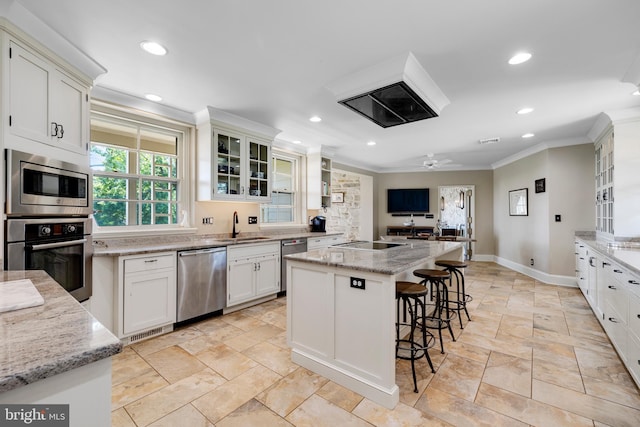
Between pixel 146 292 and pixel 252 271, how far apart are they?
49.3 inches

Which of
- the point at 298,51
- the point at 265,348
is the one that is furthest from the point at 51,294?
the point at 298,51

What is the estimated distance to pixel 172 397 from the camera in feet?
6.51

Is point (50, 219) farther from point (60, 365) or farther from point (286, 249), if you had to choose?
point (286, 249)

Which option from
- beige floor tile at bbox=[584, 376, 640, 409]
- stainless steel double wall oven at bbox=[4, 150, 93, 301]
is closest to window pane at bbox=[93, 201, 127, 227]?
stainless steel double wall oven at bbox=[4, 150, 93, 301]

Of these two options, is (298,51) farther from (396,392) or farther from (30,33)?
(396,392)

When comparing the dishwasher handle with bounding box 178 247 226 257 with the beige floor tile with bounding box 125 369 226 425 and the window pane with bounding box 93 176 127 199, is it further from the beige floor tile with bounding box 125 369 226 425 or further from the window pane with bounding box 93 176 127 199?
the beige floor tile with bounding box 125 369 226 425

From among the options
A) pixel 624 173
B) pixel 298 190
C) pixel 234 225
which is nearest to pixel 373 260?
pixel 234 225

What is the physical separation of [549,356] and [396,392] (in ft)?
5.33

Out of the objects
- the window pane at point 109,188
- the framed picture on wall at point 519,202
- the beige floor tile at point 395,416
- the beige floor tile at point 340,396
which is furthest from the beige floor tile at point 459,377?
the framed picture on wall at point 519,202

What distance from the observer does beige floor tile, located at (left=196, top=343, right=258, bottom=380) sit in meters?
2.30

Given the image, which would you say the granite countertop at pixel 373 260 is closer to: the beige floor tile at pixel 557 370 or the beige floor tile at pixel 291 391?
the beige floor tile at pixel 291 391

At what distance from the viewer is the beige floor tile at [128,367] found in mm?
2184

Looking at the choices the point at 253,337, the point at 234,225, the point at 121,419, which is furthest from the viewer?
the point at 234,225

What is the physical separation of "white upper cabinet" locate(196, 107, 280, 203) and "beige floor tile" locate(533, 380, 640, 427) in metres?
3.60
